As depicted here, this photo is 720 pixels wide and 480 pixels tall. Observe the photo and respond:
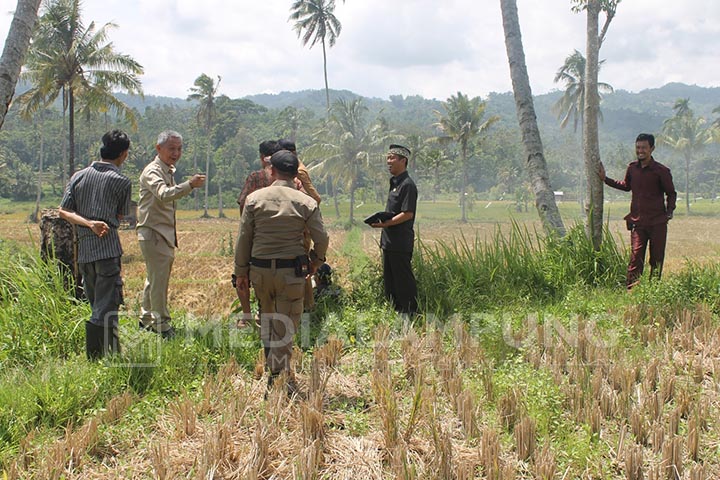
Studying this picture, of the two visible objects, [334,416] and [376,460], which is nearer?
[376,460]

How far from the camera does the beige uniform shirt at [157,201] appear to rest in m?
3.97

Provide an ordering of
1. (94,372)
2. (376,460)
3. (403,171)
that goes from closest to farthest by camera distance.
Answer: (376,460) → (94,372) → (403,171)

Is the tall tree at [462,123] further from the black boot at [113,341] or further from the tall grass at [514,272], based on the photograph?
the black boot at [113,341]

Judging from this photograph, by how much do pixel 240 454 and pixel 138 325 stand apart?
228cm

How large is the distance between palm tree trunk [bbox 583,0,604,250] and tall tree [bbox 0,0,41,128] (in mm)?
6238

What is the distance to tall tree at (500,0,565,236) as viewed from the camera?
21.1 feet

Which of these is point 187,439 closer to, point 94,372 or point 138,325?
point 94,372

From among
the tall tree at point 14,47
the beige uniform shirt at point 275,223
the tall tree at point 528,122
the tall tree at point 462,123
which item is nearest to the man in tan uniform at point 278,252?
the beige uniform shirt at point 275,223

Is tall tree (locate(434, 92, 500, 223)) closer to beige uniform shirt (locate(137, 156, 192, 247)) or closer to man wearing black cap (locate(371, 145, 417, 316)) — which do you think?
man wearing black cap (locate(371, 145, 417, 316))

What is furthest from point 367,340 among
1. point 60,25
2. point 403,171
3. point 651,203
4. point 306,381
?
point 60,25

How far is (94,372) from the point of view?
10.4ft

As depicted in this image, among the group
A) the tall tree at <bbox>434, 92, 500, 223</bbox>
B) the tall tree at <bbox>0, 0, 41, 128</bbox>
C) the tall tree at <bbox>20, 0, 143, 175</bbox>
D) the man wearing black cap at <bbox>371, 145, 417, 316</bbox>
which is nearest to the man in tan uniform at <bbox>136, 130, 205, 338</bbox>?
the tall tree at <bbox>0, 0, 41, 128</bbox>

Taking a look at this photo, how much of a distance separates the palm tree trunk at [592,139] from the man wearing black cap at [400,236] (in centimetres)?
273

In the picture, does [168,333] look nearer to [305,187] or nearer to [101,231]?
[101,231]
